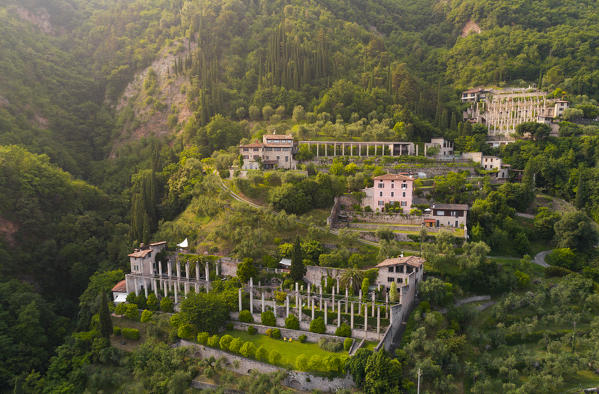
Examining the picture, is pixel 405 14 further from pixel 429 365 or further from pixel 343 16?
pixel 429 365

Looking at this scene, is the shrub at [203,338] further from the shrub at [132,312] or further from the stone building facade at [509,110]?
the stone building facade at [509,110]

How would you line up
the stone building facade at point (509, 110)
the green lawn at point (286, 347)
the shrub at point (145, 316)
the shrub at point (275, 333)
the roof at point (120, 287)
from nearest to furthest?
the green lawn at point (286, 347), the shrub at point (275, 333), the shrub at point (145, 316), the roof at point (120, 287), the stone building facade at point (509, 110)

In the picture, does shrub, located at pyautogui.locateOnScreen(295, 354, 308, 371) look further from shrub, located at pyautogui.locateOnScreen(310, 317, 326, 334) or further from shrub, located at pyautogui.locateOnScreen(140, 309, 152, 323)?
shrub, located at pyautogui.locateOnScreen(140, 309, 152, 323)

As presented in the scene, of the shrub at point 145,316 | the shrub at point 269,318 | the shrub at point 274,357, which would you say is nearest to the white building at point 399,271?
the shrub at point 269,318

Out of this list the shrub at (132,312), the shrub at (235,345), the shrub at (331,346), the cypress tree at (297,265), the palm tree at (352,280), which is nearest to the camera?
the shrub at (331,346)

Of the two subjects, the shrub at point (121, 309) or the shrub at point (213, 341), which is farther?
the shrub at point (121, 309)

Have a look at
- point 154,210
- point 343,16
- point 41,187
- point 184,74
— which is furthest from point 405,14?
point 41,187

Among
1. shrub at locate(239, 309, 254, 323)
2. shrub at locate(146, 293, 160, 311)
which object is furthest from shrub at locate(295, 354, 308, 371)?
shrub at locate(146, 293, 160, 311)
